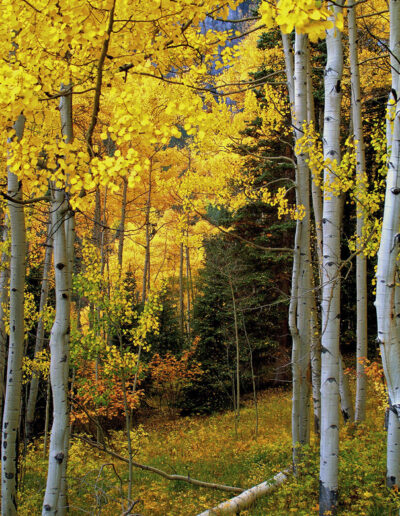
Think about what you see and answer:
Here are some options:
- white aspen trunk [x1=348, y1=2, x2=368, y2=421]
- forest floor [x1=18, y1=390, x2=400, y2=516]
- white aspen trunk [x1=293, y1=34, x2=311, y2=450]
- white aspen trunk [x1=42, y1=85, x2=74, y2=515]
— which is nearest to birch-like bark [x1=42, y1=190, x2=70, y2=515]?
white aspen trunk [x1=42, y1=85, x2=74, y2=515]

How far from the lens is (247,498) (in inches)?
183

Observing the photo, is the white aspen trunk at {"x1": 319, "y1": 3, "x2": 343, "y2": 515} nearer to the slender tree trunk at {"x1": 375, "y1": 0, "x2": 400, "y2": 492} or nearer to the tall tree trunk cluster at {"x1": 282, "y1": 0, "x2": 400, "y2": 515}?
the tall tree trunk cluster at {"x1": 282, "y1": 0, "x2": 400, "y2": 515}

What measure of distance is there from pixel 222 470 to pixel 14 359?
450cm

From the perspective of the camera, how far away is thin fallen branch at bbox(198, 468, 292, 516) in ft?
14.4

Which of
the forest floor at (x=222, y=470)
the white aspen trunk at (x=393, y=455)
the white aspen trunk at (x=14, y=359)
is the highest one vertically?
the white aspen trunk at (x=14, y=359)

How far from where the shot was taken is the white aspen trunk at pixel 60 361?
2.72 meters

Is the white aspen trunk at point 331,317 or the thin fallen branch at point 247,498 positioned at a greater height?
the white aspen trunk at point 331,317

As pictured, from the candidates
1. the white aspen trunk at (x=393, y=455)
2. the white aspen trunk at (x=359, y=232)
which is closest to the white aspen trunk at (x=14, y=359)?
the white aspen trunk at (x=393, y=455)

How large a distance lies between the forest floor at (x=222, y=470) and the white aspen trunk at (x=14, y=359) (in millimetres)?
650

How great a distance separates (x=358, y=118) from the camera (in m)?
6.19

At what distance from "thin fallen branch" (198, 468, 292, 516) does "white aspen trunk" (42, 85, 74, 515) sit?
6.30 ft

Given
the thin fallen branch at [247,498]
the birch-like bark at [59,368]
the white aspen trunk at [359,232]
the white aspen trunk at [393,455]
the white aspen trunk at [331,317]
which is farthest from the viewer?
the white aspen trunk at [359,232]

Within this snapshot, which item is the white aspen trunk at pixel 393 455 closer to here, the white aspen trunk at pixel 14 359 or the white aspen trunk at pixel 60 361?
the white aspen trunk at pixel 60 361

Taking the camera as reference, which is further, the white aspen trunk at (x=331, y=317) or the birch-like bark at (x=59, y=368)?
the white aspen trunk at (x=331, y=317)
